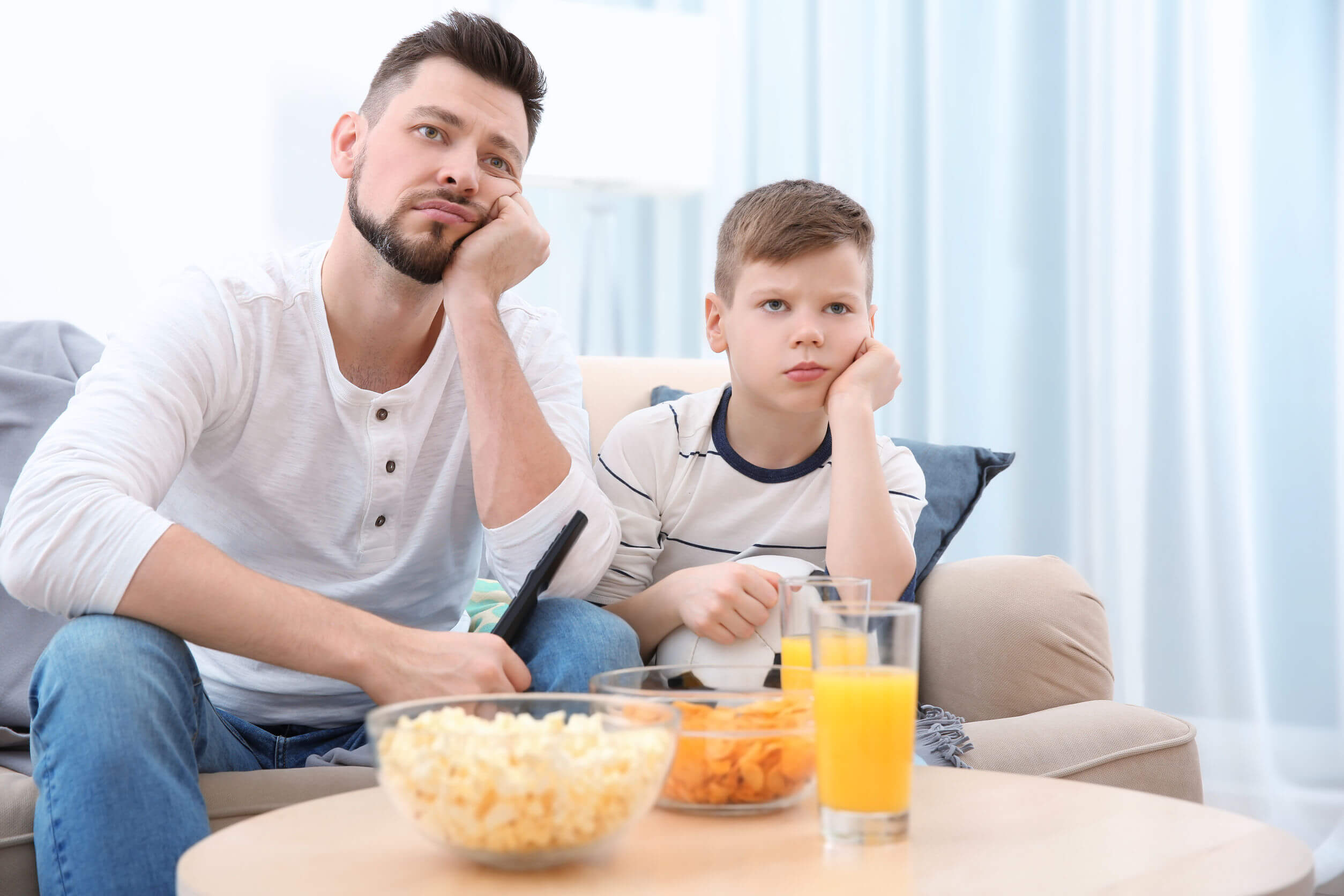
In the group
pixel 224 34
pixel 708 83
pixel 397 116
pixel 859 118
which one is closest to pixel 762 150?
pixel 859 118

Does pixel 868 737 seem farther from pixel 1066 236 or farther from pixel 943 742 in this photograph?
pixel 1066 236

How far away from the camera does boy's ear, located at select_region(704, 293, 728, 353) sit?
62.0 inches

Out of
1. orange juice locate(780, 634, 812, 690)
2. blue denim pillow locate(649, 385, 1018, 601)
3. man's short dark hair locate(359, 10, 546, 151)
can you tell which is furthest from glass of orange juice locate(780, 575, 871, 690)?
man's short dark hair locate(359, 10, 546, 151)

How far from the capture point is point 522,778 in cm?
57

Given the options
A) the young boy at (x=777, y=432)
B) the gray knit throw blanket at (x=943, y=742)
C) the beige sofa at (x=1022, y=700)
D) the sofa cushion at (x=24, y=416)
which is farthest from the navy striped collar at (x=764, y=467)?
the sofa cushion at (x=24, y=416)

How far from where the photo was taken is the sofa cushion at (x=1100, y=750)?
4.17ft

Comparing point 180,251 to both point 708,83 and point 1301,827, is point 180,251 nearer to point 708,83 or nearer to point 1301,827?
point 708,83

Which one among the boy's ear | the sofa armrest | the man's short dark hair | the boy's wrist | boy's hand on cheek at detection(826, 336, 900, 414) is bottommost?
the sofa armrest

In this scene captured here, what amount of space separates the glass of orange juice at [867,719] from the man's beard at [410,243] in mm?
861

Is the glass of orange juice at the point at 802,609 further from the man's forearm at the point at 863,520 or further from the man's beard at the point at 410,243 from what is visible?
the man's beard at the point at 410,243

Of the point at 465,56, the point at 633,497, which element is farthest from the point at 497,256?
the point at 633,497

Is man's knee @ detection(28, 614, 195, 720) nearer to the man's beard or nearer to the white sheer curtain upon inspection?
the man's beard

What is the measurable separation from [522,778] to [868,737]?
20 centimetres

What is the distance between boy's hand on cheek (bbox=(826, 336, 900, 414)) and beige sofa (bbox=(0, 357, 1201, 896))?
29cm
